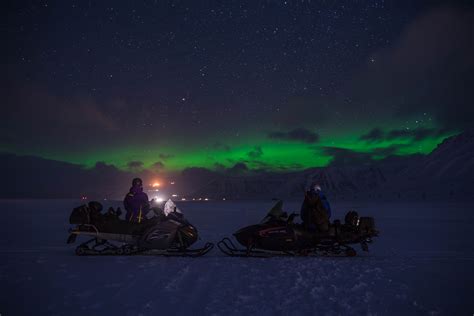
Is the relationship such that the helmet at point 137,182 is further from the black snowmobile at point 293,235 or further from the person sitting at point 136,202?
the black snowmobile at point 293,235

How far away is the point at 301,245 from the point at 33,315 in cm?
557

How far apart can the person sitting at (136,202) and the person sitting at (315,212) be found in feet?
12.6

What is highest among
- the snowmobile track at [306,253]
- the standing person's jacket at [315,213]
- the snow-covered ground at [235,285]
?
the standing person's jacket at [315,213]

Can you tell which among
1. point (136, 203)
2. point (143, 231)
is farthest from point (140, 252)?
point (136, 203)

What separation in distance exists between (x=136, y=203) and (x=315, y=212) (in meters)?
4.37

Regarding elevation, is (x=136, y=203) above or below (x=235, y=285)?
above

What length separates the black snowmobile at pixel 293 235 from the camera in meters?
8.37

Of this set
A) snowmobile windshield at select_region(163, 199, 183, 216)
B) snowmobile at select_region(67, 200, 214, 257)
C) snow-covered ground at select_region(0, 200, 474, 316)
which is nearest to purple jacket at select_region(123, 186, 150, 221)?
snowmobile at select_region(67, 200, 214, 257)

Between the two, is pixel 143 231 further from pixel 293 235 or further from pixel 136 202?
pixel 293 235

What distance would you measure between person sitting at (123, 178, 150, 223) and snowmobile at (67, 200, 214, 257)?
0.73ft

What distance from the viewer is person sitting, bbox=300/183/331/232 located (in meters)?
8.34

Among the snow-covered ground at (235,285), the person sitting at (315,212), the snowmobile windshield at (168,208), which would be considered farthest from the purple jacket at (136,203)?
the person sitting at (315,212)

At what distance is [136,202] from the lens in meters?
9.20

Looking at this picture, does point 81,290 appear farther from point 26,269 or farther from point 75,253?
point 75,253
